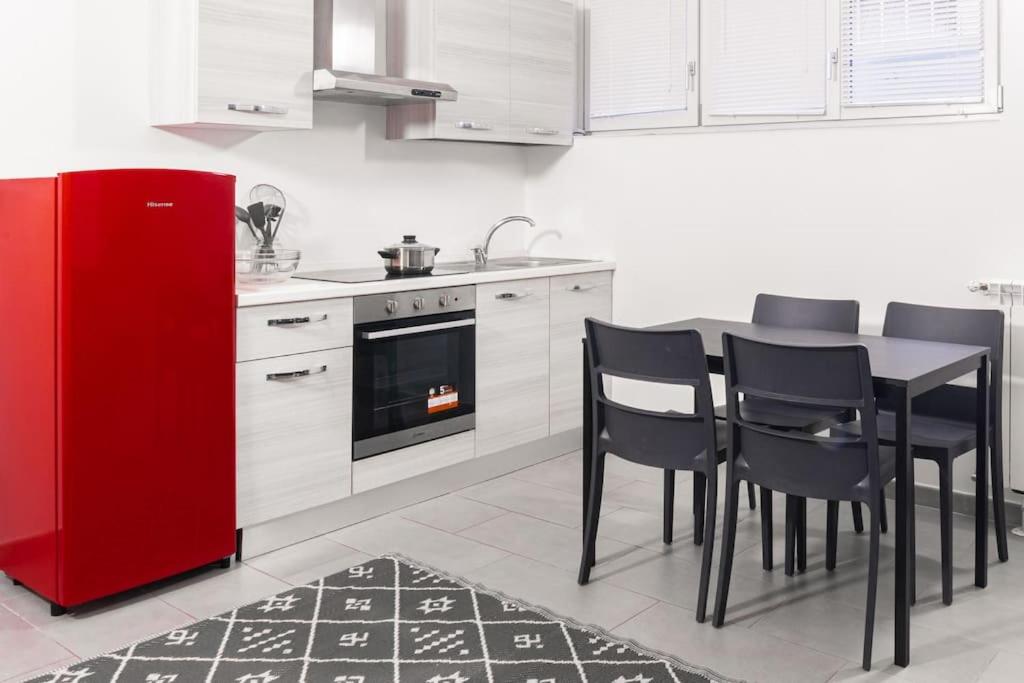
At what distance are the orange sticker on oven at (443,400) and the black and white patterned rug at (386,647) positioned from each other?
108 centimetres

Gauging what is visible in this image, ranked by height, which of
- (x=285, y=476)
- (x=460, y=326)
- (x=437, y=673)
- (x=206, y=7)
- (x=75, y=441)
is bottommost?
(x=437, y=673)

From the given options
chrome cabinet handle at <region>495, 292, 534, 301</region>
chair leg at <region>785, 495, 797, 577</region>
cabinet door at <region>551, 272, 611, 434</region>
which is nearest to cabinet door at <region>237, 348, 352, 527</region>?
chrome cabinet handle at <region>495, 292, 534, 301</region>

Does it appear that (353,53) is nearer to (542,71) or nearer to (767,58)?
(542,71)

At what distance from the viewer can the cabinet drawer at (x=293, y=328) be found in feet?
10.8

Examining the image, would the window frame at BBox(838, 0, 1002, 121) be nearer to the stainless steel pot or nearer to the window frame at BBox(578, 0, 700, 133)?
the window frame at BBox(578, 0, 700, 133)

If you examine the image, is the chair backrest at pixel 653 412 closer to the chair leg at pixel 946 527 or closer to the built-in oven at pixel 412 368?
the chair leg at pixel 946 527

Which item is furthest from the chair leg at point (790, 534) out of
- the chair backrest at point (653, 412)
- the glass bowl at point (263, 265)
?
the glass bowl at point (263, 265)

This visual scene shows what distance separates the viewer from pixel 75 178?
2.74 m

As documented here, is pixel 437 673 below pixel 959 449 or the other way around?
below

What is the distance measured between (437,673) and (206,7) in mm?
2342

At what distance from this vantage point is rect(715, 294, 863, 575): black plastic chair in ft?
10.5

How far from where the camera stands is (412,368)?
13.0 feet

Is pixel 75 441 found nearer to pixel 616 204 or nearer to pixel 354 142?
pixel 354 142

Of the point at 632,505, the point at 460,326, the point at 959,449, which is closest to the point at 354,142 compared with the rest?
the point at 460,326
